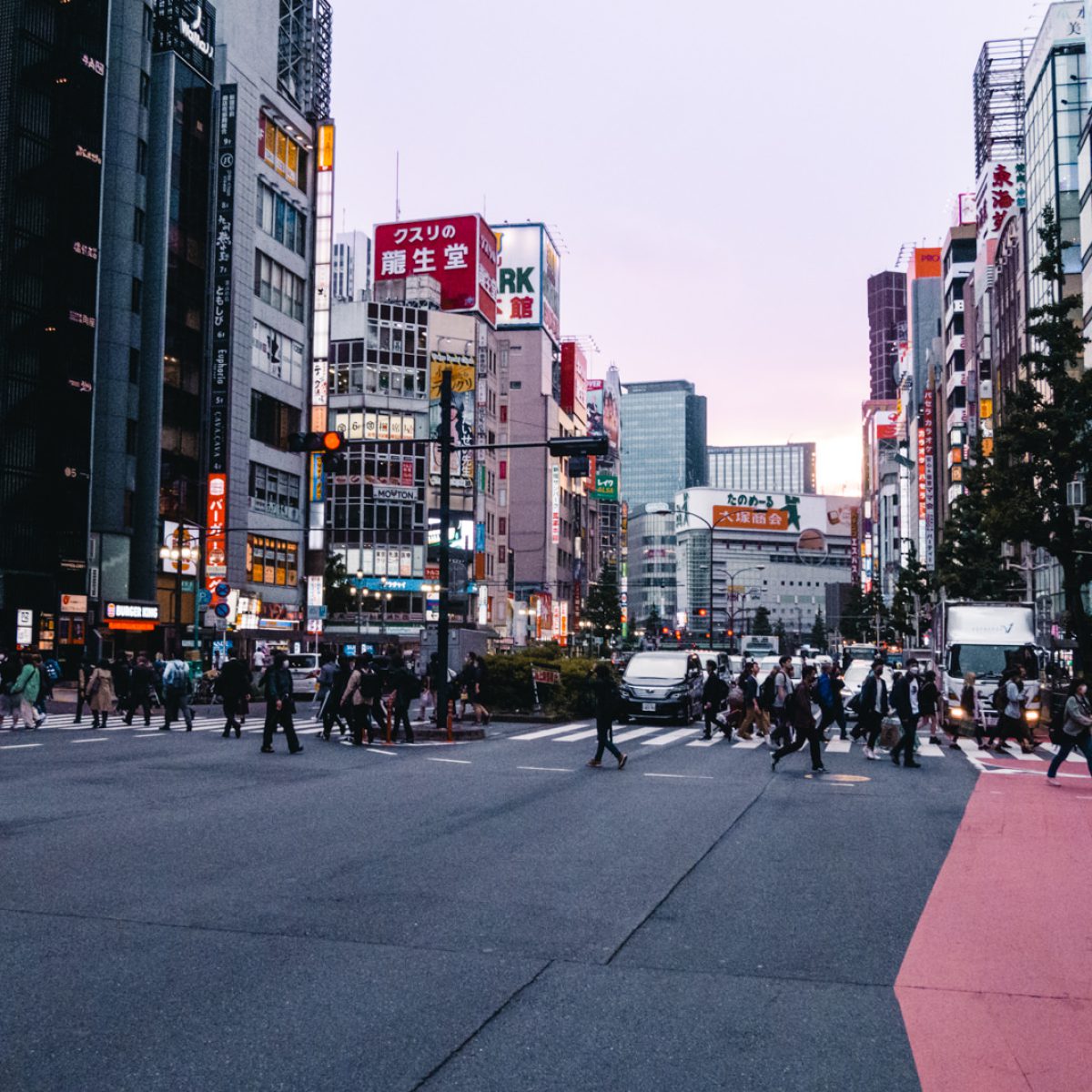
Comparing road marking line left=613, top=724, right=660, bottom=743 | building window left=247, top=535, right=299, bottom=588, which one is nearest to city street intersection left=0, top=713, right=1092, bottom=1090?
road marking line left=613, top=724, right=660, bottom=743

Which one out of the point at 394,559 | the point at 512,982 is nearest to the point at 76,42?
the point at 394,559

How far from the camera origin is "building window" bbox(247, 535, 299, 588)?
59.9 meters

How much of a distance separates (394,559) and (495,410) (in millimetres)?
23597

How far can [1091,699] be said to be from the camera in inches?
719

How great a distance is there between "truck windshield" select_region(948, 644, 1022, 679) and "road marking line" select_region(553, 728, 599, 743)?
9.90 meters

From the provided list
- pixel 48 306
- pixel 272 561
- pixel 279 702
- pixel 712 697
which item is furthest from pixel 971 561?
pixel 279 702

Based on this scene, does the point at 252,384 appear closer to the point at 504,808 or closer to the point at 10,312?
the point at 10,312

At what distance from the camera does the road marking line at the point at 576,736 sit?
80.0ft

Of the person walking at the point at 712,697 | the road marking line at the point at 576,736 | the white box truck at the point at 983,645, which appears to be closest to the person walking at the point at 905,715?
the person walking at the point at 712,697

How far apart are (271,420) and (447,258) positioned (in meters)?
40.7

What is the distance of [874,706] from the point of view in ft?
72.6

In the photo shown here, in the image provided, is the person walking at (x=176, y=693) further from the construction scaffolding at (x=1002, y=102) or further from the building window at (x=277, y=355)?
the construction scaffolding at (x=1002, y=102)

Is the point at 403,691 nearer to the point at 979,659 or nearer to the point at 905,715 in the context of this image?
the point at 905,715

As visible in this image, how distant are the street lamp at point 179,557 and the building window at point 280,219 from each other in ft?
58.3
